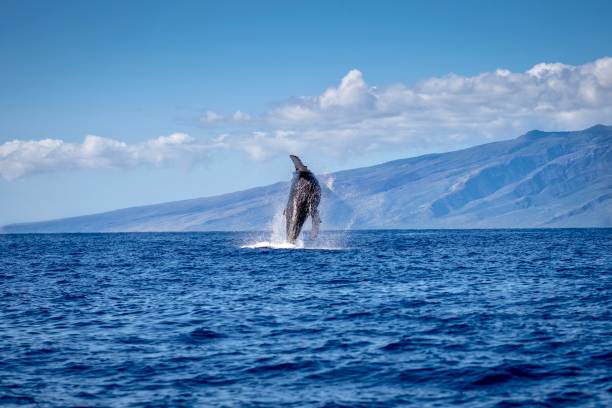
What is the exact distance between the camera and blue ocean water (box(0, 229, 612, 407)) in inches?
611

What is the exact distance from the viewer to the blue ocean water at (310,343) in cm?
1553

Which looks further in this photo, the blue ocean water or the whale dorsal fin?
the whale dorsal fin

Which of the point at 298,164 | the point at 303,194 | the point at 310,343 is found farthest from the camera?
the point at 303,194

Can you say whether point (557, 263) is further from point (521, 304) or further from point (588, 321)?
point (588, 321)

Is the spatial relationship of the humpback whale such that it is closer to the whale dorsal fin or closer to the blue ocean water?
the whale dorsal fin

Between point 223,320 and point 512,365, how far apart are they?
34.8 ft

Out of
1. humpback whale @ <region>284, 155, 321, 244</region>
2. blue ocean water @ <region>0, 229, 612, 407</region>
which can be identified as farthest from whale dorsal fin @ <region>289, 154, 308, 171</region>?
blue ocean water @ <region>0, 229, 612, 407</region>

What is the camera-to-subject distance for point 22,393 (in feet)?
51.5

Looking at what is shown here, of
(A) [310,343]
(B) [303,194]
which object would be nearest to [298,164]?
(B) [303,194]

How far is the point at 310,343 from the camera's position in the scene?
2034cm

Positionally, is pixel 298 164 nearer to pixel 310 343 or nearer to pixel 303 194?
pixel 303 194

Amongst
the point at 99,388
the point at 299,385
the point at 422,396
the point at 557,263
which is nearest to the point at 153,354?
the point at 99,388

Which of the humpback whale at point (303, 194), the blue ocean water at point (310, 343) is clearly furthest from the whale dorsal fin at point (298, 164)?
the blue ocean water at point (310, 343)

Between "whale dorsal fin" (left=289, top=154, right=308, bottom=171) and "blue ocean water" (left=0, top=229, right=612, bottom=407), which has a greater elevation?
"whale dorsal fin" (left=289, top=154, right=308, bottom=171)
